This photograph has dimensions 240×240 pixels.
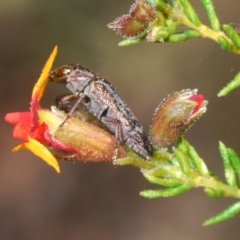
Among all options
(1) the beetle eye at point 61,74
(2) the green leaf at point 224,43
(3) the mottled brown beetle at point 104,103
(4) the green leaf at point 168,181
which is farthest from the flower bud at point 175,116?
(1) the beetle eye at point 61,74

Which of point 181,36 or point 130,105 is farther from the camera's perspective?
point 130,105

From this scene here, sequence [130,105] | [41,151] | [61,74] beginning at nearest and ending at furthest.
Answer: [41,151], [61,74], [130,105]

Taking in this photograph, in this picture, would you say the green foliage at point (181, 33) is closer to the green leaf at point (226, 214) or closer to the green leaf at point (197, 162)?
the green leaf at point (197, 162)

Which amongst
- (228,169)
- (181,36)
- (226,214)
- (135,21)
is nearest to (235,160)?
(228,169)

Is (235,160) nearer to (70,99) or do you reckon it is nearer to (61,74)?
(70,99)

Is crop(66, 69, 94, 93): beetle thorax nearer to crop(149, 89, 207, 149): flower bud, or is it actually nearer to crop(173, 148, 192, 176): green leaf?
crop(149, 89, 207, 149): flower bud

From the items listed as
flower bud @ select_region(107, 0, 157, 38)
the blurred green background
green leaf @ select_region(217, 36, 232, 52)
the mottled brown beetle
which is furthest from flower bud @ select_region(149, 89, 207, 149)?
the blurred green background
